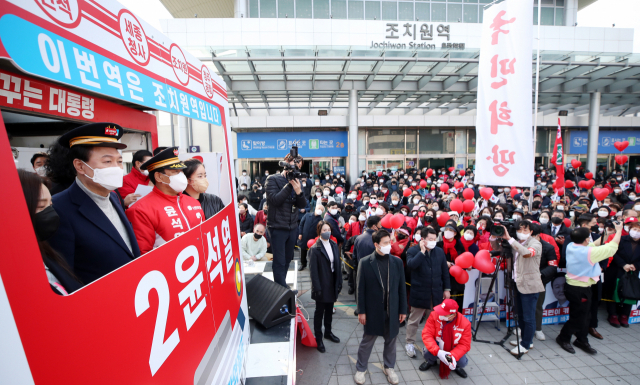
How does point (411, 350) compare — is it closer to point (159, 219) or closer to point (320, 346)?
point (320, 346)

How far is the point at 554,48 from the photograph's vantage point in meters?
10.0

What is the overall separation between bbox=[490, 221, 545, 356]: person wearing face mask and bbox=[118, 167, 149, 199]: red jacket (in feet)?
14.9

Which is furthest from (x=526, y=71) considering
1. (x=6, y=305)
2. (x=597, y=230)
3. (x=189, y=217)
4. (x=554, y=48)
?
(x=554, y=48)

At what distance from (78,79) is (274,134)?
1528cm

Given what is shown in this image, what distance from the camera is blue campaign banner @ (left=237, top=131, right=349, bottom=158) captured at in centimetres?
1580

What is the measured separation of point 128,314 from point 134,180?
2.03 m

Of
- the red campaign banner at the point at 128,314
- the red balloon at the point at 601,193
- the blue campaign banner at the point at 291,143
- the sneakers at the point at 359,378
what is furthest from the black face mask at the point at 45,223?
the blue campaign banner at the point at 291,143

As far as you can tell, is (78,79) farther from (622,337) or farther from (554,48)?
(554,48)

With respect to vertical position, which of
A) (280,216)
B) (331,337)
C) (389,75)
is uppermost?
(389,75)

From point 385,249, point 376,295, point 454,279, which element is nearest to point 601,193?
point 454,279

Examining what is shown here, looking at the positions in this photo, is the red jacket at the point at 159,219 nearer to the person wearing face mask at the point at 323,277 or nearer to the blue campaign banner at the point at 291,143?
the person wearing face mask at the point at 323,277

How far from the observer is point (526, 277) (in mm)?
4246

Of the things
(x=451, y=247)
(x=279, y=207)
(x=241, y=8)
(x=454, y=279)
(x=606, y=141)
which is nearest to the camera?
(x=279, y=207)

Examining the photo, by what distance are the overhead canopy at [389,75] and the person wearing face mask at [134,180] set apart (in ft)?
25.8
